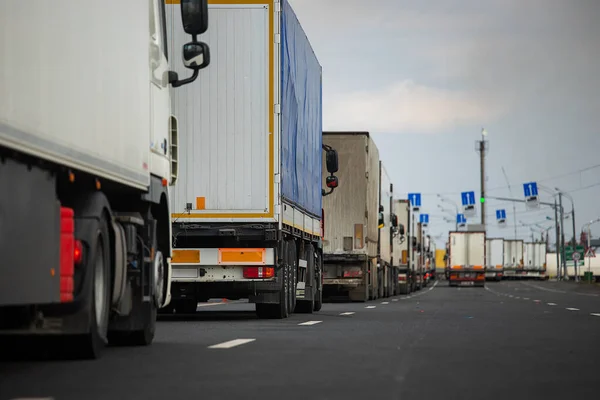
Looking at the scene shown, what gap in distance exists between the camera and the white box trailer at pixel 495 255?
339ft

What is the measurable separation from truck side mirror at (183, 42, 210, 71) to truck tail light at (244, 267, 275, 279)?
726cm

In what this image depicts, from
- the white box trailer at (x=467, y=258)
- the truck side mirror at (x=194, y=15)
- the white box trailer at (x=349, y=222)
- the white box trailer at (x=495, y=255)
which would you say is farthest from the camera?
the white box trailer at (x=495, y=255)

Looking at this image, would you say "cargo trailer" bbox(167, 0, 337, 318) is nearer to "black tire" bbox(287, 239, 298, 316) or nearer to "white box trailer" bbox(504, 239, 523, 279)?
"black tire" bbox(287, 239, 298, 316)

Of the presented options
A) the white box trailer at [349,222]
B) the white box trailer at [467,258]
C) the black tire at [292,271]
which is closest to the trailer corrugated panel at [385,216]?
the white box trailer at [349,222]

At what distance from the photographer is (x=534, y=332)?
15.9 m

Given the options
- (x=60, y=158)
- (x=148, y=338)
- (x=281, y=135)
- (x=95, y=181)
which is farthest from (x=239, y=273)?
(x=60, y=158)

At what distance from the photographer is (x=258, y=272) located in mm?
19250

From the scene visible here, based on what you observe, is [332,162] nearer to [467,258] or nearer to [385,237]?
[385,237]

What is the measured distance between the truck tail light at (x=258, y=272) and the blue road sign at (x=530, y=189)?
83089mm

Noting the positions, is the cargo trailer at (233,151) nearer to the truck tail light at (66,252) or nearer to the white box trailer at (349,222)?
the truck tail light at (66,252)

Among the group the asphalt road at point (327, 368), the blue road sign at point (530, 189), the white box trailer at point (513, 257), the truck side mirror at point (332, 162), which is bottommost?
the asphalt road at point (327, 368)

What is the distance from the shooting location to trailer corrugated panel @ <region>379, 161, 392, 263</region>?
42.2 m

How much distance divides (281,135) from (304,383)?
10.8m

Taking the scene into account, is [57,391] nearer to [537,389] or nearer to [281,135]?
[537,389]
